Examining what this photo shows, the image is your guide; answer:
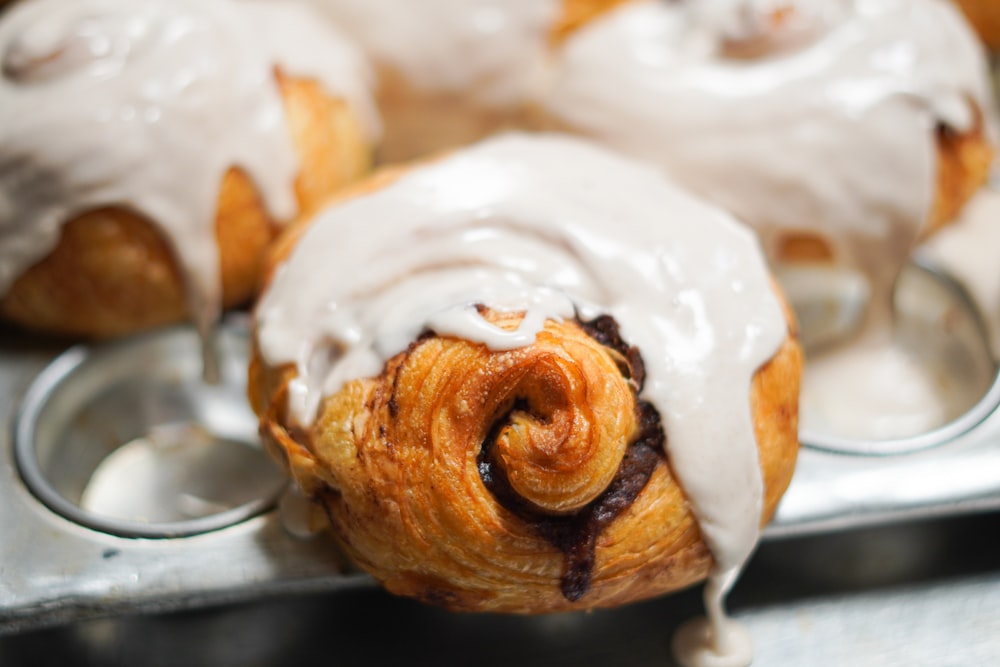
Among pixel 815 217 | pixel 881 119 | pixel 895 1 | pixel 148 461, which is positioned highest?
pixel 895 1

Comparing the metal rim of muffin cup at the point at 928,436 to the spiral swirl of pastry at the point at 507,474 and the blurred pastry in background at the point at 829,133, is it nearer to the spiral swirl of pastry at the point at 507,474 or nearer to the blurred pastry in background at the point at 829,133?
the blurred pastry in background at the point at 829,133

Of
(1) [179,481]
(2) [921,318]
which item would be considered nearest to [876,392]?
(2) [921,318]

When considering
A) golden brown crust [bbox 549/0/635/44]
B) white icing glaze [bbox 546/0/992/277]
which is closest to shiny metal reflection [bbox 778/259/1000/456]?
white icing glaze [bbox 546/0/992/277]

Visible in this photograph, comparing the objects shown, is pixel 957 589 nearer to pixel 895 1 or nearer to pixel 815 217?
pixel 815 217

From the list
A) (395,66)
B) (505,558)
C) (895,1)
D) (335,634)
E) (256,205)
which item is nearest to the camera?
(505,558)

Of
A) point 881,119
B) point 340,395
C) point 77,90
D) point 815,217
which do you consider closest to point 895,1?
point 881,119

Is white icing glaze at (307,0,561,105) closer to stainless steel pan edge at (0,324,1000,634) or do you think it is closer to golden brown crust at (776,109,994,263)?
golden brown crust at (776,109,994,263)
